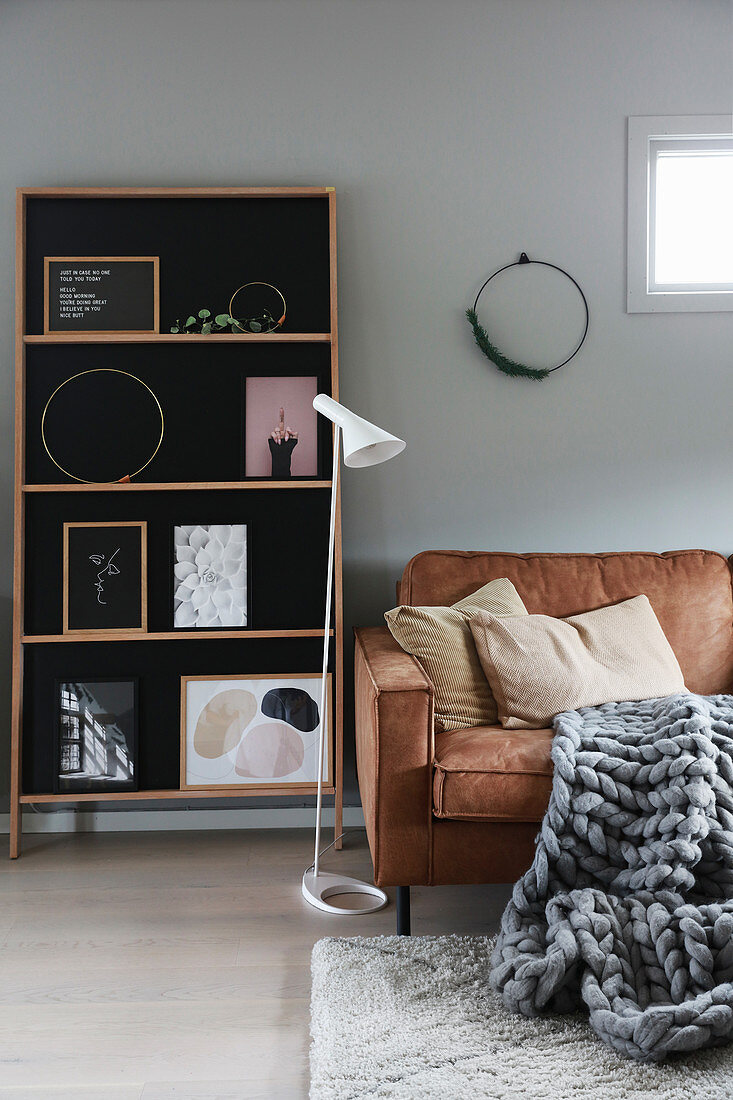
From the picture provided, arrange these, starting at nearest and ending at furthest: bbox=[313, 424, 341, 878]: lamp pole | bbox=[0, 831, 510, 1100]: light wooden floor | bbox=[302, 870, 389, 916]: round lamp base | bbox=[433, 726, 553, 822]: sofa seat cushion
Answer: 1. bbox=[0, 831, 510, 1100]: light wooden floor
2. bbox=[433, 726, 553, 822]: sofa seat cushion
3. bbox=[302, 870, 389, 916]: round lamp base
4. bbox=[313, 424, 341, 878]: lamp pole

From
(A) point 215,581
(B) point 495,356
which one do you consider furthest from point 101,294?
(B) point 495,356

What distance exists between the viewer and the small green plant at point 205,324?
8.61 feet

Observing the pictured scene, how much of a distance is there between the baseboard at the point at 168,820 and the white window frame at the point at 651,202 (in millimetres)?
1964

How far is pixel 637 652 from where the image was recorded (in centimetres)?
227

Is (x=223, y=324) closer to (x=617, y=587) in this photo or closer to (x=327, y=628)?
(x=327, y=628)

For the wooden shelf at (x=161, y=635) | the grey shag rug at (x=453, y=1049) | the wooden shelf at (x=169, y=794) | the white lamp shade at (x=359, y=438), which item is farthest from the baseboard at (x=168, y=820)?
the white lamp shade at (x=359, y=438)

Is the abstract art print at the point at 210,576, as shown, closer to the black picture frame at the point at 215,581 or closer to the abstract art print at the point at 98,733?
the black picture frame at the point at 215,581

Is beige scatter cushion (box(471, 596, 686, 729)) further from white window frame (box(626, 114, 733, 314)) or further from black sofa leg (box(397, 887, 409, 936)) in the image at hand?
white window frame (box(626, 114, 733, 314))

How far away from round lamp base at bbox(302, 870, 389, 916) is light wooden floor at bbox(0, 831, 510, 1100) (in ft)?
0.09

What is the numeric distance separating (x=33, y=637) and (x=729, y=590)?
211 cm

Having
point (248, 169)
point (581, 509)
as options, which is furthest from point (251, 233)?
point (581, 509)

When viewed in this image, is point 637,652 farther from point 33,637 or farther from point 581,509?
point 33,637

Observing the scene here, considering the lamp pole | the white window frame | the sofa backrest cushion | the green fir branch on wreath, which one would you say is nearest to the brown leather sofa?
the lamp pole

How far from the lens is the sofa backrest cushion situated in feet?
8.07
